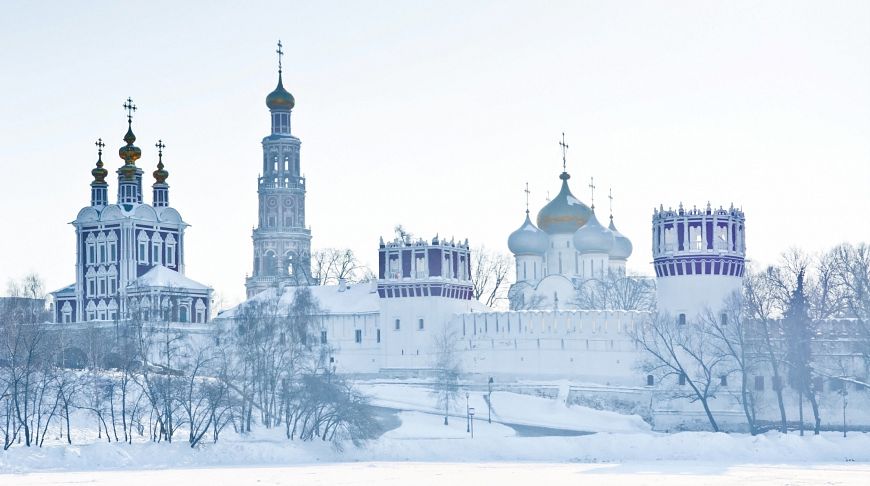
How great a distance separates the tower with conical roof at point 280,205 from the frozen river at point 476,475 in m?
40.9

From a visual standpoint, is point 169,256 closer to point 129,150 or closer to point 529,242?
point 129,150

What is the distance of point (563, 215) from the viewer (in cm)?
9338

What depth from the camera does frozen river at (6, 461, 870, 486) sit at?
176ft

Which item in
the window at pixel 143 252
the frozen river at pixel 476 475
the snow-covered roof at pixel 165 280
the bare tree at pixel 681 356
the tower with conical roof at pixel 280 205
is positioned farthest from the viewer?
the tower with conical roof at pixel 280 205

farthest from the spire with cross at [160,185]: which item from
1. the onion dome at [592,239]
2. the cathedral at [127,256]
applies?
the onion dome at [592,239]

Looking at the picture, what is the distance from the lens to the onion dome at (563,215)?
307ft

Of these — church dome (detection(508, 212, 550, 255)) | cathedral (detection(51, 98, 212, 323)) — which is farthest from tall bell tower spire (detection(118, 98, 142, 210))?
church dome (detection(508, 212, 550, 255))

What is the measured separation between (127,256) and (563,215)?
2078 centimetres

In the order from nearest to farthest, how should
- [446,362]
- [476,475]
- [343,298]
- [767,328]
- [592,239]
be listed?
[476,475] → [767,328] → [446,362] → [343,298] → [592,239]

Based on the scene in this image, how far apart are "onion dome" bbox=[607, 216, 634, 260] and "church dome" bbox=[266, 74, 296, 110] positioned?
17701 mm

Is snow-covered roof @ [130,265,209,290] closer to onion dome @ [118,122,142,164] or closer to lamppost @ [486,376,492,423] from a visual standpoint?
onion dome @ [118,122,142,164]

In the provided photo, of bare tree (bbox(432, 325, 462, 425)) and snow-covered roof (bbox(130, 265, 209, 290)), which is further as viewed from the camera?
snow-covered roof (bbox(130, 265, 209, 290))

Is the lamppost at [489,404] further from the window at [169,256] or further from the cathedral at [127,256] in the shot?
the window at [169,256]

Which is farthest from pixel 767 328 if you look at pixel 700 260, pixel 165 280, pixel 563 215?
pixel 165 280
